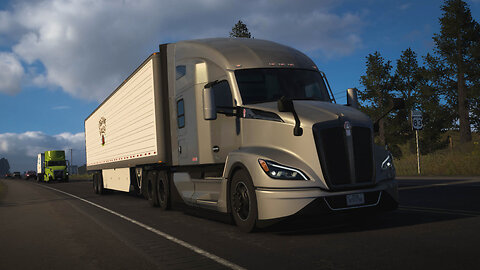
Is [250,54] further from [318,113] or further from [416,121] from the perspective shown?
[416,121]

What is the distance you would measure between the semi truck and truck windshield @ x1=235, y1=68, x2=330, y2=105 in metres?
0.02

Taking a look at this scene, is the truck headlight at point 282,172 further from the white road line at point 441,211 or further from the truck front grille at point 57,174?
the truck front grille at point 57,174

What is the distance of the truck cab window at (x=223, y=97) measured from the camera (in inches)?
317

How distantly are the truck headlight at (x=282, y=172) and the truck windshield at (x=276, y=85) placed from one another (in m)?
1.59

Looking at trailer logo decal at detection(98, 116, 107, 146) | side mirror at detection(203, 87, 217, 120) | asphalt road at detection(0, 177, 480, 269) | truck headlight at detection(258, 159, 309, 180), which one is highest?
trailer logo decal at detection(98, 116, 107, 146)

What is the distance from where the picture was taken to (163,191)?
12188mm

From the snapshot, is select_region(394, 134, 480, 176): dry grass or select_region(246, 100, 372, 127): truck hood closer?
select_region(246, 100, 372, 127): truck hood

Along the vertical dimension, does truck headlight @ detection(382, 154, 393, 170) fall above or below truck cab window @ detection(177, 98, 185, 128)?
below

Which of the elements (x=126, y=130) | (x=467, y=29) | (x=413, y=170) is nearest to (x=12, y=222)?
(x=126, y=130)

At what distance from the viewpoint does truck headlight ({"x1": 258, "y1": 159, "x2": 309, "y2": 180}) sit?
655 cm

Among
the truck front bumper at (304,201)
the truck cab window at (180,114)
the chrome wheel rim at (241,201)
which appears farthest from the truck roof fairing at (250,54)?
the truck front bumper at (304,201)

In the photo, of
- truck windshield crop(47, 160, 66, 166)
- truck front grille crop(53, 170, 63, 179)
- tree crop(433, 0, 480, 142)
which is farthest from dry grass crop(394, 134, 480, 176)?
truck windshield crop(47, 160, 66, 166)

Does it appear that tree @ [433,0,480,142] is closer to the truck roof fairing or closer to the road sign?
the road sign

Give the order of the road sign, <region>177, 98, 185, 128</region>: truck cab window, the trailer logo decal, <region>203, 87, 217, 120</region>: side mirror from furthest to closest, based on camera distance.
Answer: the road sign, the trailer logo decal, <region>177, 98, 185, 128</region>: truck cab window, <region>203, 87, 217, 120</region>: side mirror
